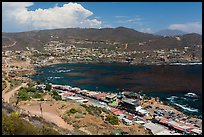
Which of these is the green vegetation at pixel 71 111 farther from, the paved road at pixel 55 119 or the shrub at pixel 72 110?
the paved road at pixel 55 119

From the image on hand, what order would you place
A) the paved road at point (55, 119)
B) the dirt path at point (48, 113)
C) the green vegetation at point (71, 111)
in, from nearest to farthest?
the paved road at point (55, 119) → the dirt path at point (48, 113) → the green vegetation at point (71, 111)

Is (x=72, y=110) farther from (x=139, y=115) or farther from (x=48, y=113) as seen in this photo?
(x=139, y=115)

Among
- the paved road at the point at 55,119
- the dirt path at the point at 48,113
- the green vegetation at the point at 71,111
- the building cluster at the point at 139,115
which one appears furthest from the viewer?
the green vegetation at the point at 71,111

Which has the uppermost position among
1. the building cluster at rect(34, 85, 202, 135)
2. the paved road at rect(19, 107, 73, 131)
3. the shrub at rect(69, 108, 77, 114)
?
the shrub at rect(69, 108, 77, 114)

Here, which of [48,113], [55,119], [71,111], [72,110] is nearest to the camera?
[55,119]

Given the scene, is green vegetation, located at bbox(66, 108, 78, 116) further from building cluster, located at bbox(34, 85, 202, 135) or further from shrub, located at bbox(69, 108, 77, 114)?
building cluster, located at bbox(34, 85, 202, 135)

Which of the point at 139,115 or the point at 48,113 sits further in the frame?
the point at 139,115

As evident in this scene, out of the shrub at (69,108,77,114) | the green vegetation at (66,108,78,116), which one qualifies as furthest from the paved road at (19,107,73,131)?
the shrub at (69,108,77,114)

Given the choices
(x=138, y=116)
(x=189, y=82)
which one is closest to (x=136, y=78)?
(x=189, y=82)

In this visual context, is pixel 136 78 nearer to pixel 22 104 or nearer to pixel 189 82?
pixel 189 82

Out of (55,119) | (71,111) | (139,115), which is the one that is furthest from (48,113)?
(139,115)

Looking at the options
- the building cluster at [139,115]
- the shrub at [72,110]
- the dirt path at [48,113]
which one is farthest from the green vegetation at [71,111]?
the building cluster at [139,115]
